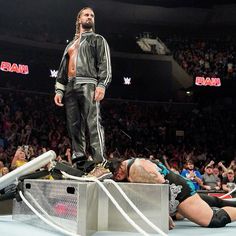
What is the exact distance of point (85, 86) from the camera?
2836 mm

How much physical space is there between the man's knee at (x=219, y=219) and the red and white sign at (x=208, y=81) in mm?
11650

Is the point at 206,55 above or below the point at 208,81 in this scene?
above

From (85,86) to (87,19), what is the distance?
54 cm

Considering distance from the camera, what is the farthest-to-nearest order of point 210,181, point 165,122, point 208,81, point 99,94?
point 208,81
point 165,122
point 210,181
point 99,94

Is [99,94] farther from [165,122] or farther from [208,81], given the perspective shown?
[208,81]

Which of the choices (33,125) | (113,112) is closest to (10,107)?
(33,125)

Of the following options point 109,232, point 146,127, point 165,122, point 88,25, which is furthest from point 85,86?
point 165,122

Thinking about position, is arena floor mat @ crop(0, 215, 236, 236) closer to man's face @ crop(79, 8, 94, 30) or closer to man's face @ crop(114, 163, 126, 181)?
man's face @ crop(114, 163, 126, 181)

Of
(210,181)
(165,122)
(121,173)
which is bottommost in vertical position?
(210,181)

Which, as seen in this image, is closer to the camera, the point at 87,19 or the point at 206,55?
the point at 87,19

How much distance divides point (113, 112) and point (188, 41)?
15.8 feet

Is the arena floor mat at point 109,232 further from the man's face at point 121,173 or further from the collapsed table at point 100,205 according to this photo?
the man's face at point 121,173

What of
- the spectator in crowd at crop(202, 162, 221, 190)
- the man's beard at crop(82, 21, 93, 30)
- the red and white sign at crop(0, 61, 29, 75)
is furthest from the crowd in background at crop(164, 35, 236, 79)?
the man's beard at crop(82, 21, 93, 30)

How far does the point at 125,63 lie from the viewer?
1372 cm
